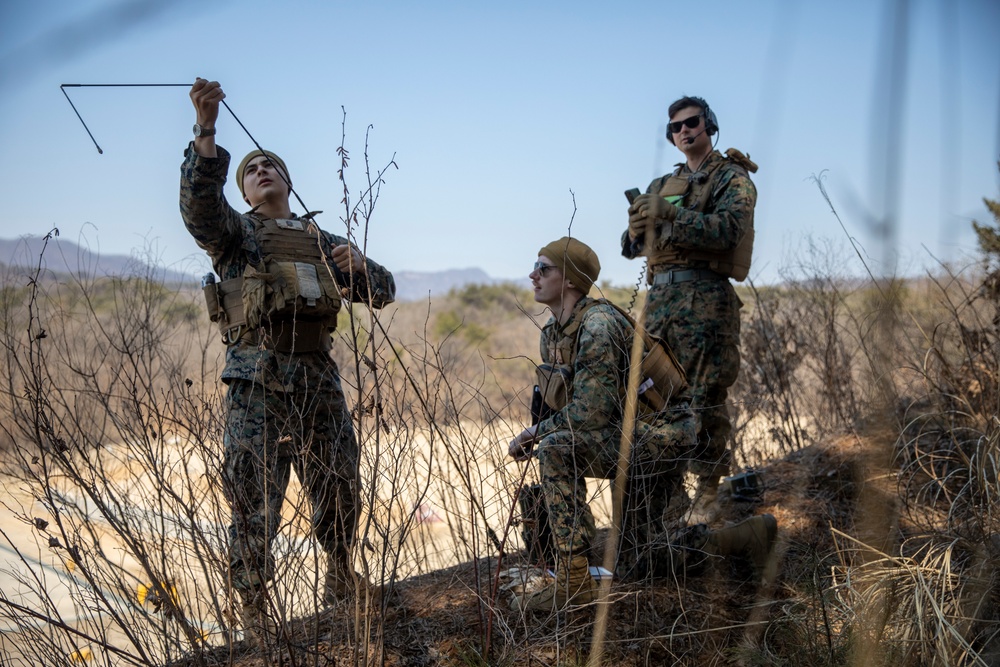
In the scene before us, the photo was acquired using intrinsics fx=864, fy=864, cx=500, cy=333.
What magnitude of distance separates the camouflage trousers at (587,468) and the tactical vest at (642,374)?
87mm

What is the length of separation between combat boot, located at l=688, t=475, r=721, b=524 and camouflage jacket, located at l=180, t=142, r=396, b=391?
1770 millimetres

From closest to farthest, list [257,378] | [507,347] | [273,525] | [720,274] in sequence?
[273,525], [257,378], [720,274], [507,347]

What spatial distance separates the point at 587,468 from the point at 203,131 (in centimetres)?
193

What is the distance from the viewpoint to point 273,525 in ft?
8.84

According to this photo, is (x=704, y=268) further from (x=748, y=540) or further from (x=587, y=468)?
(x=587, y=468)

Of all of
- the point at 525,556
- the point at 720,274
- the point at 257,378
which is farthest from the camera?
the point at 720,274

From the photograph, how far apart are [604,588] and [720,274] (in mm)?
2146

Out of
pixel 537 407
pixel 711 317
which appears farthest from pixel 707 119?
pixel 537 407

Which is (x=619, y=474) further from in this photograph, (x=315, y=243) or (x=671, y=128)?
(x=671, y=128)

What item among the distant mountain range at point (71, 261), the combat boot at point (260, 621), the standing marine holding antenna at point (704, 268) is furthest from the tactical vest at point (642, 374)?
the combat boot at point (260, 621)

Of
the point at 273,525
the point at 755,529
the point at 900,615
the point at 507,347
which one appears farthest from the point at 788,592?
the point at 507,347

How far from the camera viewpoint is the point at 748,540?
11.5 ft

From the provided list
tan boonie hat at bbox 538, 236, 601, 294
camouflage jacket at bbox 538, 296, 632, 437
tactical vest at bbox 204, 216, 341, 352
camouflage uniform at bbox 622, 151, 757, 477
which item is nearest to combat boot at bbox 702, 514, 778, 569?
camouflage uniform at bbox 622, 151, 757, 477

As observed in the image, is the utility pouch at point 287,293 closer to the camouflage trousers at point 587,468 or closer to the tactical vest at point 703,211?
the camouflage trousers at point 587,468
